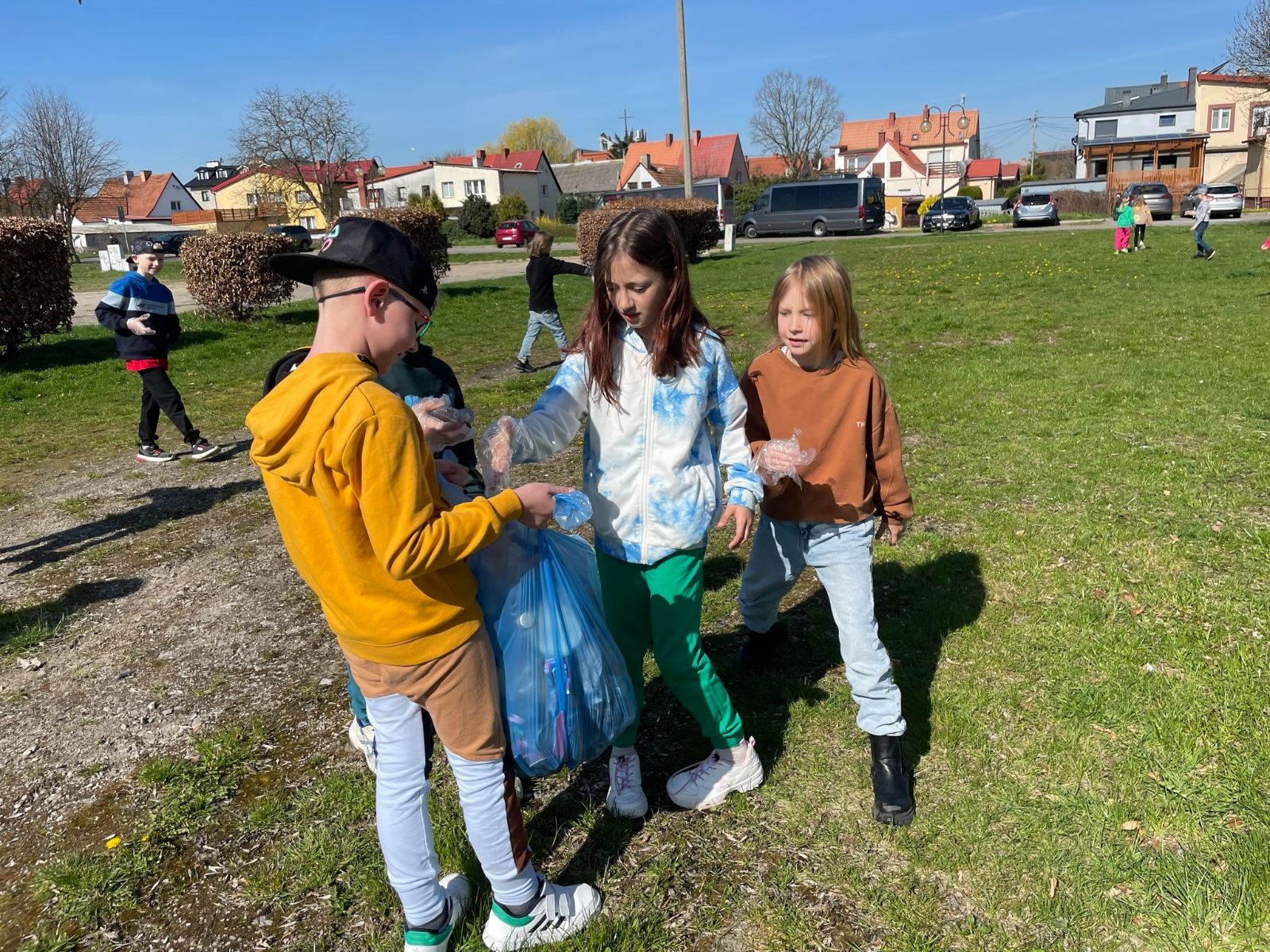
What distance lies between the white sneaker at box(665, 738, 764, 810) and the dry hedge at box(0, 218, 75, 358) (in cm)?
1345

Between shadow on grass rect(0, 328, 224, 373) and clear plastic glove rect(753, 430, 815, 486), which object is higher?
clear plastic glove rect(753, 430, 815, 486)

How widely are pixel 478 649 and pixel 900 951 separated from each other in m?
1.37

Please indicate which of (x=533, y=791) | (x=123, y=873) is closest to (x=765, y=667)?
(x=533, y=791)

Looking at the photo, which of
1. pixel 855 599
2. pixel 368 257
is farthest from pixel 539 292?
pixel 368 257

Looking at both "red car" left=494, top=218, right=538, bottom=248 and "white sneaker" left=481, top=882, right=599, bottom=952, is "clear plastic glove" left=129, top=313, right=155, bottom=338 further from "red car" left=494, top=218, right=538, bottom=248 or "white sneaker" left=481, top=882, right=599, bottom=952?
"red car" left=494, top=218, right=538, bottom=248

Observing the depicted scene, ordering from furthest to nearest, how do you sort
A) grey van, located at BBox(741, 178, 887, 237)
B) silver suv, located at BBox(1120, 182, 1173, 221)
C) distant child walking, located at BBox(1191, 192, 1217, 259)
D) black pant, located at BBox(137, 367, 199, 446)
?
grey van, located at BBox(741, 178, 887, 237) → silver suv, located at BBox(1120, 182, 1173, 221) → distant child walking, located at BBox(1191, 192, 1217, 259) → black pant, located at BBox(137, 367, 199, 446)

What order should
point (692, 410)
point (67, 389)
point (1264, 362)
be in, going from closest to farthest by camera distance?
point (692, 410), point (1264, 362), point (67, 389)

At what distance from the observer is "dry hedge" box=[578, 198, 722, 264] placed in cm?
2203

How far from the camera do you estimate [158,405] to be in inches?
299

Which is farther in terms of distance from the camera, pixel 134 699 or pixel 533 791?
pixel 134 699

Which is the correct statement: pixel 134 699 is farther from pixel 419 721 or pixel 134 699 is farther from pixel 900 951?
pixel 900 951

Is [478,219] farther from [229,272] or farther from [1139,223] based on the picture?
[1139,223]

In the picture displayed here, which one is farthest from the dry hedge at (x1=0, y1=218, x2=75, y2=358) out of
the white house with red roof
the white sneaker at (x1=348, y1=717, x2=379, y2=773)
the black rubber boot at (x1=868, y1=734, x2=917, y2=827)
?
the white house with red roof

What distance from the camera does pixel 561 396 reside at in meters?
2.60
